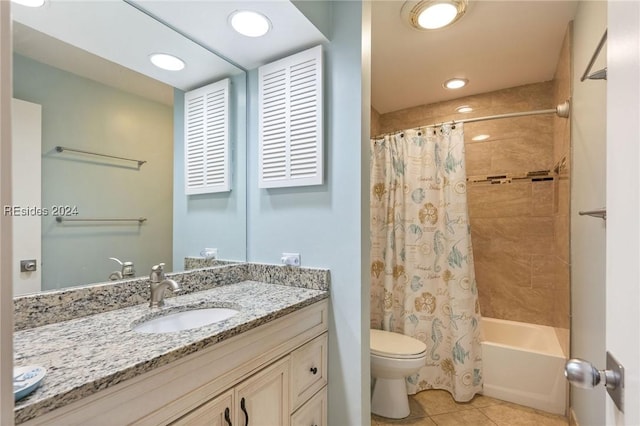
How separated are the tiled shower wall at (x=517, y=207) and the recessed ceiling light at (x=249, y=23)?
223cm

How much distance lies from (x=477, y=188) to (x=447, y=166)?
0.88m

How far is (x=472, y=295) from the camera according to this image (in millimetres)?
2166

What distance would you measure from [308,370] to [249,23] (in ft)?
5.38

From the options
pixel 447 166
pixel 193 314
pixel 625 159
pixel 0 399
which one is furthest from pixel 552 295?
pixel 0 399

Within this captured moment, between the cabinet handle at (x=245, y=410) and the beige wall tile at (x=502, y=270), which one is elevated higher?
the beige wall tile at (x=502, y=270)

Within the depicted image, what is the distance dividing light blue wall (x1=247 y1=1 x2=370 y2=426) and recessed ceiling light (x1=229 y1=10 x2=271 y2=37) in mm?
330

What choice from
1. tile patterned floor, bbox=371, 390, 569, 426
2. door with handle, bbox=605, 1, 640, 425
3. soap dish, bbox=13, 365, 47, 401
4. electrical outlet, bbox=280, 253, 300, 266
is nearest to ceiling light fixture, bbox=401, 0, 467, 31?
door with handle, bbox=605, 1, 640, 425

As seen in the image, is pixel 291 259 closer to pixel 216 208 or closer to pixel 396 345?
pixel 216 208

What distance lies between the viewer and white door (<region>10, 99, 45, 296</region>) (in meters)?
0.94

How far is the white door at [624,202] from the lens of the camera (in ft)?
1.57

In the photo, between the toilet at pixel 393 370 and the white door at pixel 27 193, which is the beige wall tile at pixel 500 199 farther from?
the white door at pixel 27 193

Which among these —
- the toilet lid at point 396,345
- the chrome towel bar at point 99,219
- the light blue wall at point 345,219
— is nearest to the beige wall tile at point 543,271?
the toilet lid at point 396,345

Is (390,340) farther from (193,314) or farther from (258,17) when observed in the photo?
(258,17)

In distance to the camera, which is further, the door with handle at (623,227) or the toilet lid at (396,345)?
the toilet lid at (396,345)
